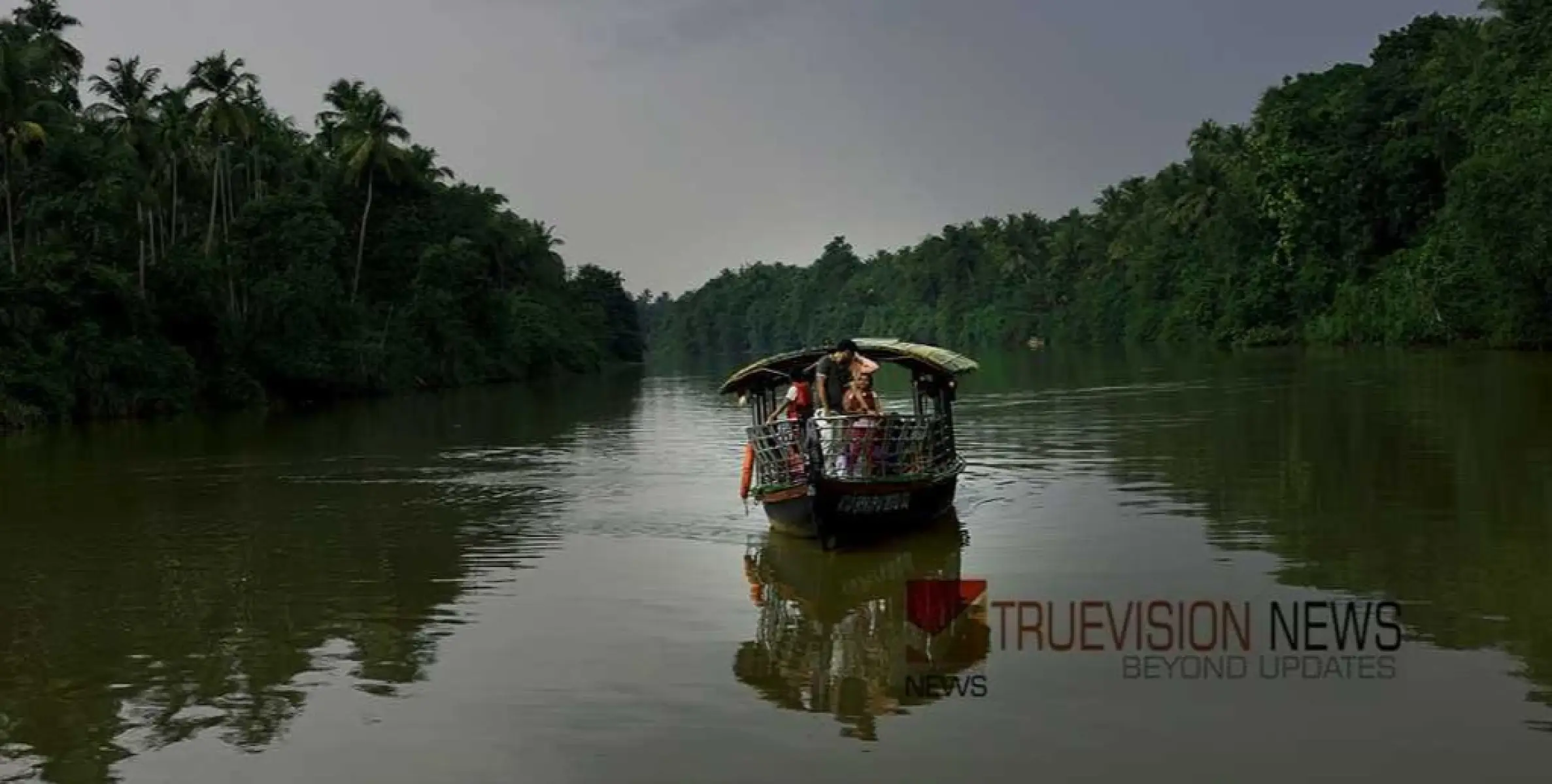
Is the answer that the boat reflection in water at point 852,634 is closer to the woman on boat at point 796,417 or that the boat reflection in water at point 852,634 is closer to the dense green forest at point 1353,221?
the woman on boat at point 796,417

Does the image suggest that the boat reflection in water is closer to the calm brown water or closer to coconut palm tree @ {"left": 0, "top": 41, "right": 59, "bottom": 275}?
the calm brown water

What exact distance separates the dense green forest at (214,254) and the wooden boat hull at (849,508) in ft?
84.2

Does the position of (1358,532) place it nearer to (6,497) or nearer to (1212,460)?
(1212,460)

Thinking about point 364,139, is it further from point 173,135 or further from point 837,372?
point 837,372

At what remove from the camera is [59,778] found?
7324 mm

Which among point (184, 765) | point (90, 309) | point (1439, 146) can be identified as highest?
point (1439, 146)

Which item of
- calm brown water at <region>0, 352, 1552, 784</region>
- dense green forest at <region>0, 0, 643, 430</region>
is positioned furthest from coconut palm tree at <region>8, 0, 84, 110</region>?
calm brown water at <region>0, 352, 1552, 784</region>

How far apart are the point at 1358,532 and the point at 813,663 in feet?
22.1

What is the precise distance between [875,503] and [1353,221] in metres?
55.1

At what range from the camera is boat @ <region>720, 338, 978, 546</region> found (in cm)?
1314

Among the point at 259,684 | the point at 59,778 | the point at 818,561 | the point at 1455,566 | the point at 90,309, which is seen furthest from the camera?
the point at 90,309

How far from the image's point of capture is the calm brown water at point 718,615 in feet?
24.8

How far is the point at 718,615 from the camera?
1104 centimetres

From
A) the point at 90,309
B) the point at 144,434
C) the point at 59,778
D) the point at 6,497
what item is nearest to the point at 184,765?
the point at 59,778
